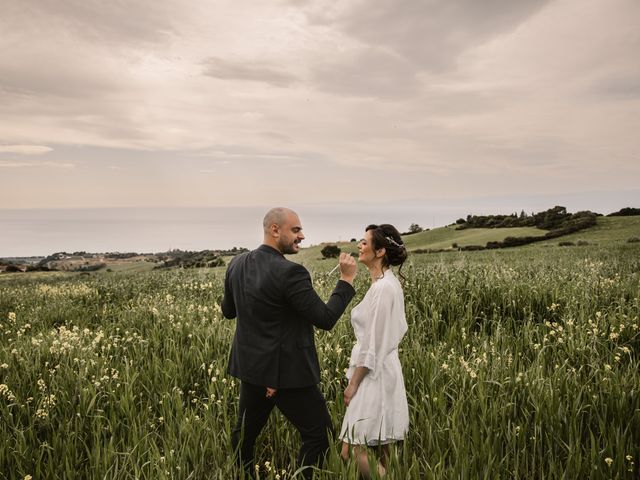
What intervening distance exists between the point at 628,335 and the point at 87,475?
7276mm

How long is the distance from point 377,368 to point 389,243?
1070 mm

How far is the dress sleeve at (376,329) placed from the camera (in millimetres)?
3549

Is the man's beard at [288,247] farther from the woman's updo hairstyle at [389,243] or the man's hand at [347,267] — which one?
the woman's updo hairstyle at [389,243]

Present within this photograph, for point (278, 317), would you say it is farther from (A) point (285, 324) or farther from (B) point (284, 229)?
(B) point (284, 229)

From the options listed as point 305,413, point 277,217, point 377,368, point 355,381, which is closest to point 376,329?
point 377,368

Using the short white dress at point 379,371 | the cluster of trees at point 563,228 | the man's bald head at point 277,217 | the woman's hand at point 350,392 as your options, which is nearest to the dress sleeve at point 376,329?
the short white dress at point 379,371

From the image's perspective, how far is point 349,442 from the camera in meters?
3.69

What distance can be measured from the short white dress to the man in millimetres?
227

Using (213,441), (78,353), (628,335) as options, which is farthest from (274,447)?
(628,335)

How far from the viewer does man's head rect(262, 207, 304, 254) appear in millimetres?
3613

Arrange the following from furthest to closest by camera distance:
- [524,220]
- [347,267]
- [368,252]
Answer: [524,220]
[368,252]
[347,267]

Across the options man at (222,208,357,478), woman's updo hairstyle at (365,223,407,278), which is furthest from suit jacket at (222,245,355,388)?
woman's updo hairstyle at (365,223,407,278)

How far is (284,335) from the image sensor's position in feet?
12.0

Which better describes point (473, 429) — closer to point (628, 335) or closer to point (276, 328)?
point (276, 328)
